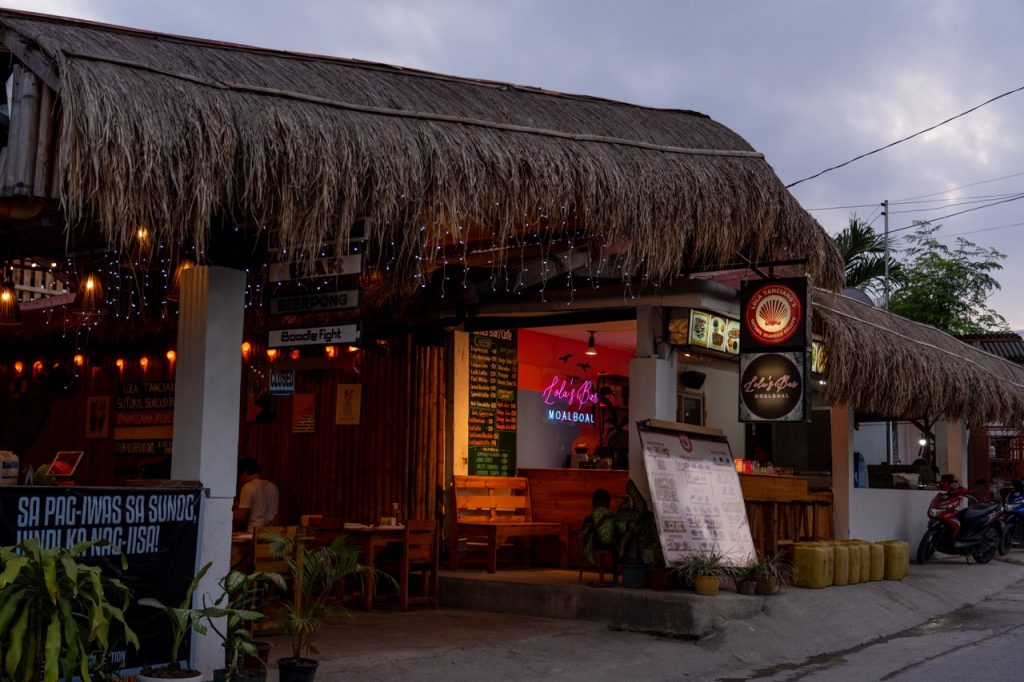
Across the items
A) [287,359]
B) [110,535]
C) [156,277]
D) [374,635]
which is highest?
[156,277]

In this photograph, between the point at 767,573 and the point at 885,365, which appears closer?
the point at 767,573

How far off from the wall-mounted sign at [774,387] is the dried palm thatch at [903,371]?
1841 mm

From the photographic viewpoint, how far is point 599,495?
39.9ft

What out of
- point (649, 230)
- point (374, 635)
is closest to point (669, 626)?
point (374, 635)

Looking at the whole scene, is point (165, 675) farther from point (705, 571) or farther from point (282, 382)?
point (282, 382)

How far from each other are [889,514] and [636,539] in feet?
22.8

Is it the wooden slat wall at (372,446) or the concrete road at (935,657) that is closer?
the concrete road at (935,657)

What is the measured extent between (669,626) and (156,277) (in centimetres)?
625

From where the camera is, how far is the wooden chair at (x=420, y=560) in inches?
418

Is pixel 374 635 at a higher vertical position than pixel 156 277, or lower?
lower

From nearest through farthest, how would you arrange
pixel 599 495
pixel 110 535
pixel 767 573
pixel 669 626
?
pixel 110 535
pixel 669 626
pixel 767 573
pixel 599 495

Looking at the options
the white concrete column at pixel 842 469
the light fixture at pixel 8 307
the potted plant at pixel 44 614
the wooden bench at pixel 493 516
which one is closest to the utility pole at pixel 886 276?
the white concrete column at pixel 842 469

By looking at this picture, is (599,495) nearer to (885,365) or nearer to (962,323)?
(885,365)

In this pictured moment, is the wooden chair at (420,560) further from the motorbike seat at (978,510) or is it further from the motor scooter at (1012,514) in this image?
the motor scooter at (1012,514)
